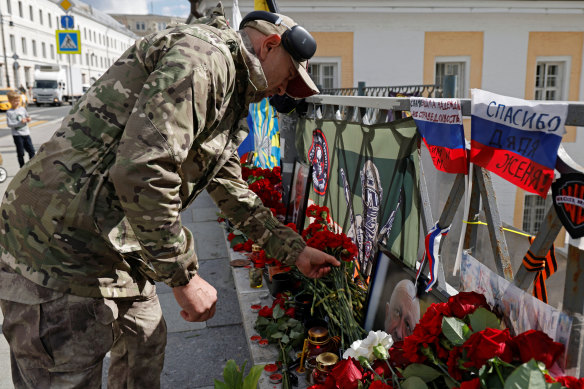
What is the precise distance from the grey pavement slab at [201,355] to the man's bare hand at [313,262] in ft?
3.67

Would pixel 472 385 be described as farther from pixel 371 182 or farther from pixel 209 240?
pixel 209 240

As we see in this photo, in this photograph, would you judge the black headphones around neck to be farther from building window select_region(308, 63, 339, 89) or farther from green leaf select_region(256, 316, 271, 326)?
building window select_region(308, 63, 339, 89)

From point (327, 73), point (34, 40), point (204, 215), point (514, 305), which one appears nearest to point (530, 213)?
point (327, 73)

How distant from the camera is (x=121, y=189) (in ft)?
5.05

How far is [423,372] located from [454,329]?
20 centimetres

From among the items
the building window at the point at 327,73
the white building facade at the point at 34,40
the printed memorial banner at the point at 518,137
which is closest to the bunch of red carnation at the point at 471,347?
the printed memorial banner at the point at 518,137

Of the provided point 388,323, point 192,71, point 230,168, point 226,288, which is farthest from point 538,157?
point 226,288

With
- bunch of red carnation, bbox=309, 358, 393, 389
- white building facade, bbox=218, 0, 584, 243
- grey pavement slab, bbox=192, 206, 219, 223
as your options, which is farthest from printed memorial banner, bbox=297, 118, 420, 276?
white building facade, bbox=218, 0, 584, 243

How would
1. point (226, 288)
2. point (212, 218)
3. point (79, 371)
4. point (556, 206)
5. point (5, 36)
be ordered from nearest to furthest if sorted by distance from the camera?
point (556, 206) < point (79, 371) < point (226, 288) < point (212, 218) < point (5, 36)

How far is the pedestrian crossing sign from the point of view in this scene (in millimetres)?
11445

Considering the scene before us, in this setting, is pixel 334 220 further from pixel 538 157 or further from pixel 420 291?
pixel 538 157

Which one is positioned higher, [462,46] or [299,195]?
[462,46]

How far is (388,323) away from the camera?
8.21 feet

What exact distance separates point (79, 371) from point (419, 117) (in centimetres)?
178
